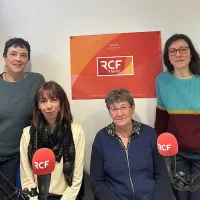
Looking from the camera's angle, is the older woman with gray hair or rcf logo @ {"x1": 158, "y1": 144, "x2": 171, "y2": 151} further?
the older woman with gray hair

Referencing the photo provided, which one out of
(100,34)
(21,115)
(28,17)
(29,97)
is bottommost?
(21,115)

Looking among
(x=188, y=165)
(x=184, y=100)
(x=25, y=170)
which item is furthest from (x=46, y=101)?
(x=188, y=165)

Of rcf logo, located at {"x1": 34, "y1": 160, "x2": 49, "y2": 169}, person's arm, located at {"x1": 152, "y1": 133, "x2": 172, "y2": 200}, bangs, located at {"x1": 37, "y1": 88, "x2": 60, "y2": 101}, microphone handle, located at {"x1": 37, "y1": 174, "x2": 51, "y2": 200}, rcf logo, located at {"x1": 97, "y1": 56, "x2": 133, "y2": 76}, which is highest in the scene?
rcf logo, located at {"x1": 97, "y1": 56, "x2": 133, "y2": 76}

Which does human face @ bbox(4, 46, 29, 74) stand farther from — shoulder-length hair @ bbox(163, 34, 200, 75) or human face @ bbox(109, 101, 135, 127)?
shoulder-length hair @ bbox(163, 34, 200, 75)

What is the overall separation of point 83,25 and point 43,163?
1.46m

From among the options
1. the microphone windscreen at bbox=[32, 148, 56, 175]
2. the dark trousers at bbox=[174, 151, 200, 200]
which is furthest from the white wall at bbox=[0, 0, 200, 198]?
the microphone windscreen at bbox=[32, 148, 56, 175]

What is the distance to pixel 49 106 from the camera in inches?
65.1

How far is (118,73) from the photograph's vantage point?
217 centimetres

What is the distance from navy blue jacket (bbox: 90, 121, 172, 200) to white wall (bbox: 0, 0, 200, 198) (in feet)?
1.63

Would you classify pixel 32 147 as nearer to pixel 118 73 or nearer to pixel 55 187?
pixel 55 187

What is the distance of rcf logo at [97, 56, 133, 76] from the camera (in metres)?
2.16

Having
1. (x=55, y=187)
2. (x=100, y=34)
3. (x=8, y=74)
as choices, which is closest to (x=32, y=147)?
(x=55, y=187)

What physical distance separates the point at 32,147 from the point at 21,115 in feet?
1.02

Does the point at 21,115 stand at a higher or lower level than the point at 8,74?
lower
